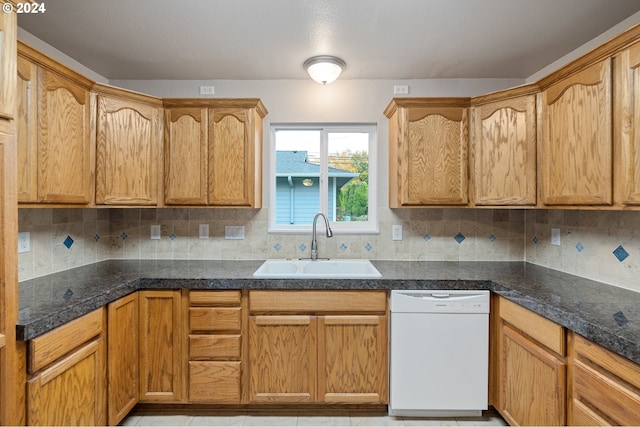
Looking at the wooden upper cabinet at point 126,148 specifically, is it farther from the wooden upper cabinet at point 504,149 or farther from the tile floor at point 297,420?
the wooden upper cabinet at point 504,149

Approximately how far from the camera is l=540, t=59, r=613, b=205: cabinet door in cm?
150

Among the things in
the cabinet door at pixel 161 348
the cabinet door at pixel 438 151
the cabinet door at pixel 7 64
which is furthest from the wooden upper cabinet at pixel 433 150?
the cabinet door at pixel 7 64

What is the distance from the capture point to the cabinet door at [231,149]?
228 cm

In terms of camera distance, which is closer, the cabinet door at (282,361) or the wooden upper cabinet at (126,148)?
the cabinet door at (282,361)

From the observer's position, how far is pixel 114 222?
2.62 meters

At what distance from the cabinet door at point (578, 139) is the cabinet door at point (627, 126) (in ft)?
0.11

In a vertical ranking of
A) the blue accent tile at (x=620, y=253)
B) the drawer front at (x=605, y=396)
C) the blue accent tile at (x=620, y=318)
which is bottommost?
the drawer front at (x=605, y=396)

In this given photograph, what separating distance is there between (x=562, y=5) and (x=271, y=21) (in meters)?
1.54

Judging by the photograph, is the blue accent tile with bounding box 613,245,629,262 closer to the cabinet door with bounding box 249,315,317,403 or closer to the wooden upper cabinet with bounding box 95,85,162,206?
the cabinet door with bounding box 249,315,317,403

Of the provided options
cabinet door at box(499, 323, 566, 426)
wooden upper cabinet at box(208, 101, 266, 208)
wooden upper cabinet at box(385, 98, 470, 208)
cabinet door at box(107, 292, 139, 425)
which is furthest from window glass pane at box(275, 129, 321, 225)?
cabinet door at box(499, 323, 566, 426)

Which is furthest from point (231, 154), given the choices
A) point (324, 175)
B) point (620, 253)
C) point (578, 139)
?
point (620, 253)

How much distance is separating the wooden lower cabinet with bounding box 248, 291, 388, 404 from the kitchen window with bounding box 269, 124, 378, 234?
84cm

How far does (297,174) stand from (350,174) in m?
0.45

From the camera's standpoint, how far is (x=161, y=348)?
6.40 feet
